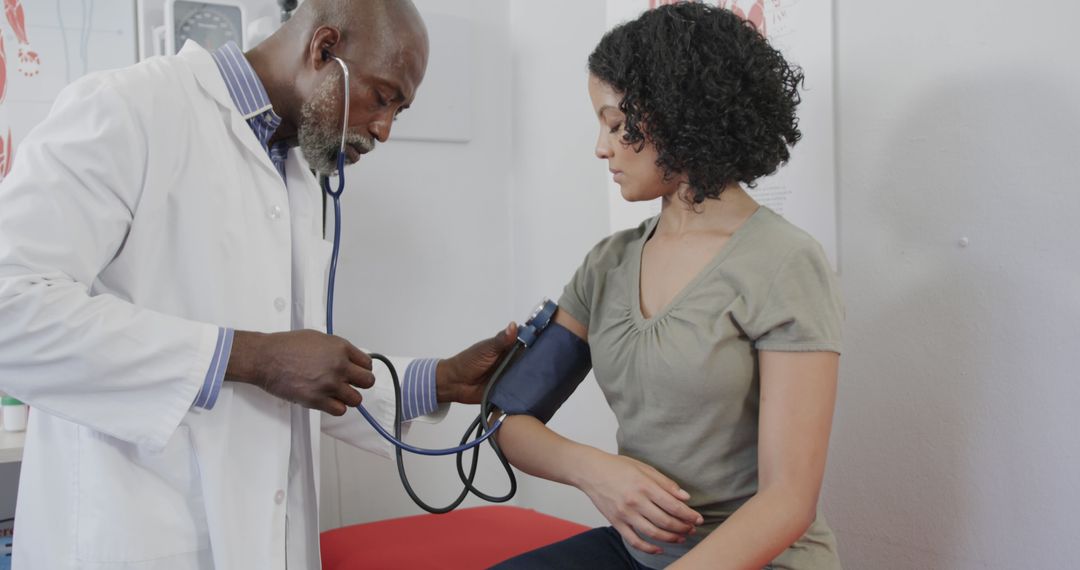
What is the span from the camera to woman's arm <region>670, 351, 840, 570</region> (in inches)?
35.8

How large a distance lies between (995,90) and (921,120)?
0.11 metres

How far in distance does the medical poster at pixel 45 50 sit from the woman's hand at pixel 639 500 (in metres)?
1.55

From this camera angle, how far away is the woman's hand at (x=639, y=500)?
37.8 inches

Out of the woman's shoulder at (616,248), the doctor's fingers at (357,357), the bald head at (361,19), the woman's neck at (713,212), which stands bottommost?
the doctor's fingers at (357,357)

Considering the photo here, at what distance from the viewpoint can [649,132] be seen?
3.57 feet

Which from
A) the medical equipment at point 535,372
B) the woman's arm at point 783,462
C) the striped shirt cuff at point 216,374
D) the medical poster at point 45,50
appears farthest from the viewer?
the medical poster at point 45,50

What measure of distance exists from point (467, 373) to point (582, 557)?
38cm

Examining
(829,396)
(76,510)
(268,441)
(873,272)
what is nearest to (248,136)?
(268,441)

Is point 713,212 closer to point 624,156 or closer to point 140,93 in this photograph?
point 624,156

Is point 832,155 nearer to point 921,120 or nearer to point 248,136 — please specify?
point 921,120

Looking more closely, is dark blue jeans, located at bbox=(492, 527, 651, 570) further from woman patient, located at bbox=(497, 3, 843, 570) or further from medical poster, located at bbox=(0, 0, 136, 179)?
medical poster, located at bbox=(0, 0, 136, 179)

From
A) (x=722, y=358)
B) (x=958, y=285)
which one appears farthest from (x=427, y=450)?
(x=958, y=285)

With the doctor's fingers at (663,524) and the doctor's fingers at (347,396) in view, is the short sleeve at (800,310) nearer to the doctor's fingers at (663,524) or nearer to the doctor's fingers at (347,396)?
the doctor's fingers at (663,524)

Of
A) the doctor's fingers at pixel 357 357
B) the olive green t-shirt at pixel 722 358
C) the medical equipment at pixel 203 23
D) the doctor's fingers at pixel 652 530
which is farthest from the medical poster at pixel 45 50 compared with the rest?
the doctor's fingers at pixel 652 530
